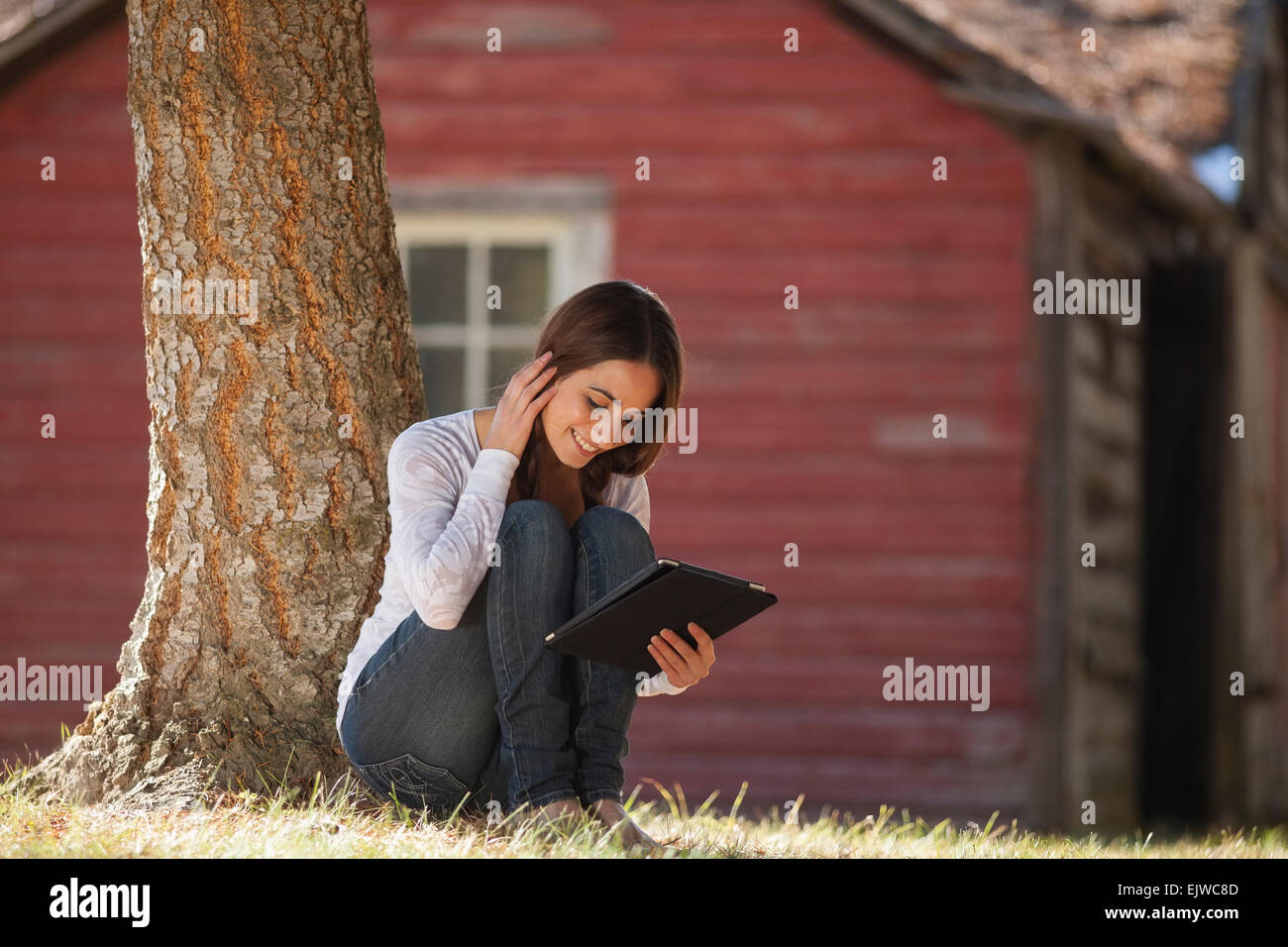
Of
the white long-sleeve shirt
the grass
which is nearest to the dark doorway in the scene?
the grass

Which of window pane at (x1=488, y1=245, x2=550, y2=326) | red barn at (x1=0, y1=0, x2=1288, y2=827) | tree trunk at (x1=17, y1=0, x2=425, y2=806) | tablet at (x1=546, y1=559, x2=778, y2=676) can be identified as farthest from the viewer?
window pane at (x1=488, y1=245, x2=550, y2=326)

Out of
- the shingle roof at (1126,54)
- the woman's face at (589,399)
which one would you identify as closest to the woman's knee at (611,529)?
the woman's face at (589,399)

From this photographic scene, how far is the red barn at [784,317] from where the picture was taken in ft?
21.2

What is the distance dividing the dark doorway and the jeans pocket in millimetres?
5523

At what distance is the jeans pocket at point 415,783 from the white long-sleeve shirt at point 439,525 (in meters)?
0.14

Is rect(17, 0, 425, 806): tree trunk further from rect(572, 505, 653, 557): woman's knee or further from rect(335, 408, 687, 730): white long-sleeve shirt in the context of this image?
rect(572, 505, 653, 557): woman's knee

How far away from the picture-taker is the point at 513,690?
285 cm

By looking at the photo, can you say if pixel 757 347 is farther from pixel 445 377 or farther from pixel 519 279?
pixel 445 377

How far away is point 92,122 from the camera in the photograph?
6797 mm

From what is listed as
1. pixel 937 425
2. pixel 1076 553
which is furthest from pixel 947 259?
pixel 1076 553

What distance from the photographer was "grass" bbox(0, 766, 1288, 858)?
272cm

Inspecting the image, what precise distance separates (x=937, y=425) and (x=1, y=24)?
424cm

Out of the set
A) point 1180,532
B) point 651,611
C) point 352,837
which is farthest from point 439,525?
point 1180,532

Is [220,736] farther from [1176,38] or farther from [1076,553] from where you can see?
[1176,38]
